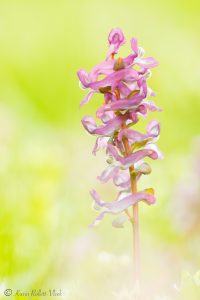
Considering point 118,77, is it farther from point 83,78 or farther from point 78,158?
point 78,158

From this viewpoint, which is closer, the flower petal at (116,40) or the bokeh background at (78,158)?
the flower petal at (116,40)

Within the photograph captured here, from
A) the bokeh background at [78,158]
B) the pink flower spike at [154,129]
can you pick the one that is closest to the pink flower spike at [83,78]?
the pink flower spike at [154,129]

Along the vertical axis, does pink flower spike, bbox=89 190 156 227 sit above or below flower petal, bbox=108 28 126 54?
below

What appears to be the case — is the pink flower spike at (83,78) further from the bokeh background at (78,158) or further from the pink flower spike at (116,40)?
the bokeh background at (78,158)

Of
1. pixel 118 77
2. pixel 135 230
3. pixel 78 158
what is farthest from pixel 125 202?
pixel 78 158

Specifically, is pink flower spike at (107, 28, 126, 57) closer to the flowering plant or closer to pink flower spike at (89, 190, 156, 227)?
the flowering plant

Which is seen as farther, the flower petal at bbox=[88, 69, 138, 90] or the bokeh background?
the bokeh background

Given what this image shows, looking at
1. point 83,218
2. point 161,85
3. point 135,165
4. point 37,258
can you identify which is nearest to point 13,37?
point 161,85

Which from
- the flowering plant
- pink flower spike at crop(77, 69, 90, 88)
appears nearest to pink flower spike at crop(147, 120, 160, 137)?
the flowering plant
